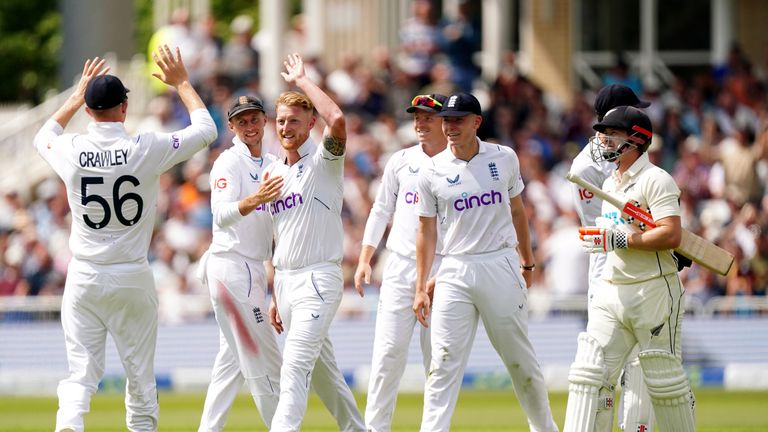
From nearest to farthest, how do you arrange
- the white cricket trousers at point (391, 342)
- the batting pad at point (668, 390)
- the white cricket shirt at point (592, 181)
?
the batting pad at point (668, 390)
the white cricket trousers at point (391, 342)
the white cricket shirt at point (592, 181)

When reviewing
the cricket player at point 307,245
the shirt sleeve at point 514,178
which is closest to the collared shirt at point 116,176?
the cricket player at point 307,245

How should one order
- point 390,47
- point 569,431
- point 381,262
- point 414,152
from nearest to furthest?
point 569,431, point 414,152, point 381,262, point 390,47

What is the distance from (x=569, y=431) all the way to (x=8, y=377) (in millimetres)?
10239

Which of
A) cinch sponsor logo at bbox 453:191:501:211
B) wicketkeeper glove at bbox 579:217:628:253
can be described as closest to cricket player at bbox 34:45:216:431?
cinch sponsor logo at bbox 453:191:501:211

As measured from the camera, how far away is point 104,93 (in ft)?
31.8

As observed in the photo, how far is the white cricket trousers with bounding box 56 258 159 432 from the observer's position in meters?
9.70

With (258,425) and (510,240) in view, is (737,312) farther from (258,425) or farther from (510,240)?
(510,240)

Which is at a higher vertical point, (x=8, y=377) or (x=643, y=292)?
(x=643, y=292)

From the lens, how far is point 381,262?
17766mm

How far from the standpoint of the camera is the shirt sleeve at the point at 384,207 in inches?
428

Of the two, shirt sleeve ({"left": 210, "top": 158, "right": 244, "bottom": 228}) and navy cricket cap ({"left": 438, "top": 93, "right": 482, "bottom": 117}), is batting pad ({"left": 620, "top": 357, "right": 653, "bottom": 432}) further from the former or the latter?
shirt sleeve ({"left": 210, "top": 158, "right": 244, "bottom": 228})

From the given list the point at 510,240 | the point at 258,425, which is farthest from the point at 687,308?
the point at 510,240

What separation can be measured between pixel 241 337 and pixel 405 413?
4.49 meters

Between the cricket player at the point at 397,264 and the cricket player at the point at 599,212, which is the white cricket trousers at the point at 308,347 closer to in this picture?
the cricket player at the point at 397,264
